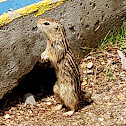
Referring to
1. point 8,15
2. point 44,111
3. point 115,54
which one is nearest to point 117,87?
point 115,54

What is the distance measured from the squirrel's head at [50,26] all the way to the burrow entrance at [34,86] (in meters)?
0.57

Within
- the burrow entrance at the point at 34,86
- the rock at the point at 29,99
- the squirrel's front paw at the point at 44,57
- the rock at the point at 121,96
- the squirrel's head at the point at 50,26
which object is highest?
the squirrel's head at the point at 50,26

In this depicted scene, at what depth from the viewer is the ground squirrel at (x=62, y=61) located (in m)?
3.63

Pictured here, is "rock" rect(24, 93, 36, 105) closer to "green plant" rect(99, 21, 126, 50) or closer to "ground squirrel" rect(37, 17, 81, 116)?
"ground squirrel" rect(37, 17, 81, 116)

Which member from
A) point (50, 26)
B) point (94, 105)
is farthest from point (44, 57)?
point (94, 105)

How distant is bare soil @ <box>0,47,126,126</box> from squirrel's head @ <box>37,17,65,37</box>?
877mm

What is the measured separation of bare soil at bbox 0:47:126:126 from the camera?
3777 mm

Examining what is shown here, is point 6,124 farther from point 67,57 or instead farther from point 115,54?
point 115,54

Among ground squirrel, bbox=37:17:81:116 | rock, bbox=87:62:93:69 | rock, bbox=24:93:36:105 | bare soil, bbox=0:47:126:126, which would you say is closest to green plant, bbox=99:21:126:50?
bare soil, bbox=0:47:126:126

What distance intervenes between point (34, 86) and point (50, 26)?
101cm

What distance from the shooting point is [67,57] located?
3.73 m

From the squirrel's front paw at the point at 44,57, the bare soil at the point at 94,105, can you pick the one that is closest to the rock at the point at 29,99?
the bare soil at the point at 94,105

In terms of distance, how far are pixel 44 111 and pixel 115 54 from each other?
4.29 feet

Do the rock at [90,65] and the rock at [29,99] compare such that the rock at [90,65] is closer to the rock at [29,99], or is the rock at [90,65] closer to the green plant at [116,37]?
the green plant at [116,37]
